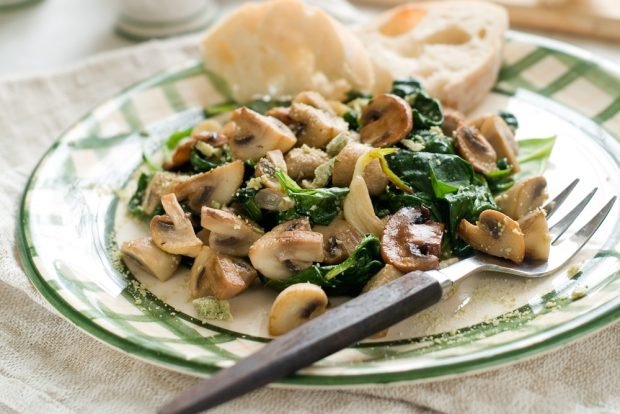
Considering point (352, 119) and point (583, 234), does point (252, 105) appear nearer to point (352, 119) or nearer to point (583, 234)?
point (352, 119)

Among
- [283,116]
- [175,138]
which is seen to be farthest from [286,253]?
[175,138]

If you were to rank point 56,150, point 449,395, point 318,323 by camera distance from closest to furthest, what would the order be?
point 318,323 < point 449,395 < point 56,150

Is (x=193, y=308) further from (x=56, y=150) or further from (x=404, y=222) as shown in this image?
(x=56, y=150)

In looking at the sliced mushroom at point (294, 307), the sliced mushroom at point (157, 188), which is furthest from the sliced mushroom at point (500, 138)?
the sliced mushroom at point (157, 188)

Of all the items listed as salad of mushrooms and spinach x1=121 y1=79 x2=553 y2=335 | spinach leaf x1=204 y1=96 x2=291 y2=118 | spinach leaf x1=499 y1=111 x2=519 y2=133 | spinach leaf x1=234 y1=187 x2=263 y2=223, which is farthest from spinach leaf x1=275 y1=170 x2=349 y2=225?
spinach leaf x1=499 y1=111 x2=519 y2=133

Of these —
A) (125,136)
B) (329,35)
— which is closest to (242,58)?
(329,35)

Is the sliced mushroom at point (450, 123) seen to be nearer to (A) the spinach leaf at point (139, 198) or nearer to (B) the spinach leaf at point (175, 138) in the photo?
(B) the spinach leaf at point (175, 138)

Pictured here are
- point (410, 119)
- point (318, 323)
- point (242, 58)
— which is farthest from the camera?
point (242, 58)
